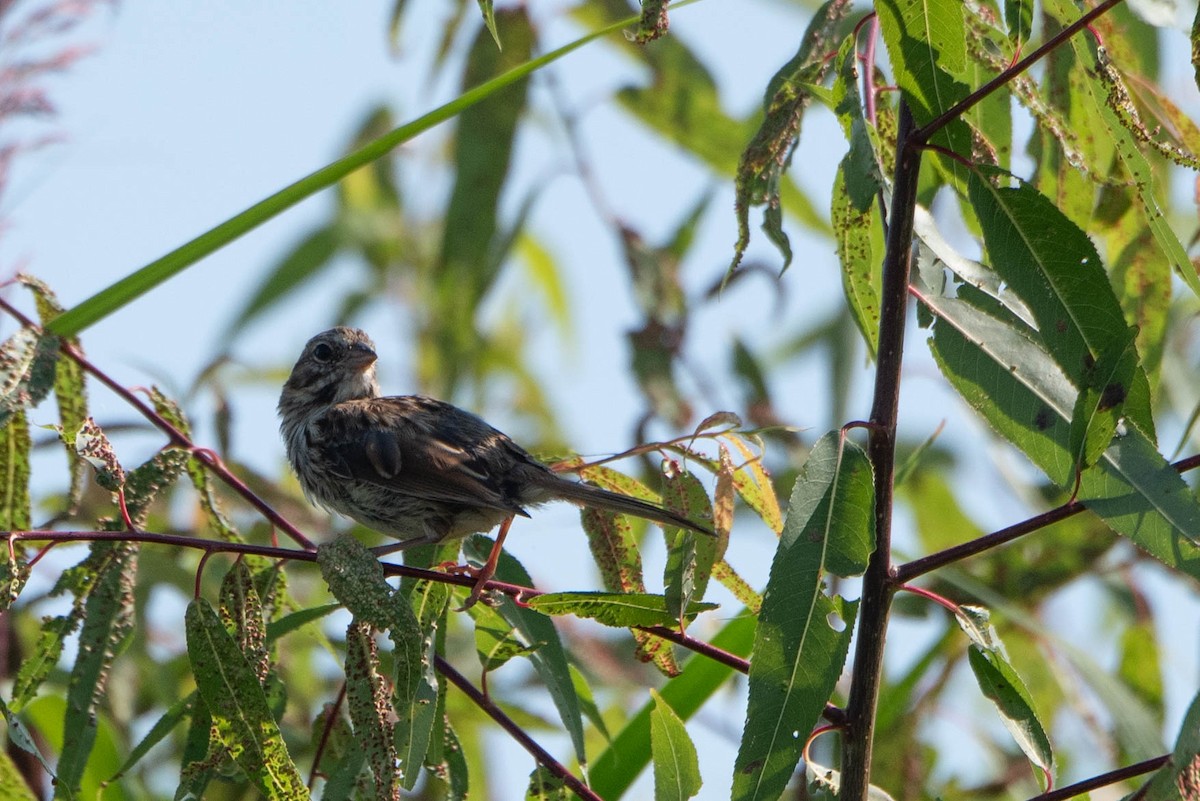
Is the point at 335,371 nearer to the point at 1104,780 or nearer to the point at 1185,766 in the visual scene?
the point at 1104,780

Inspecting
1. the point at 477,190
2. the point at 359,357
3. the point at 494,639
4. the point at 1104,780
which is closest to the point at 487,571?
the point at 494,639

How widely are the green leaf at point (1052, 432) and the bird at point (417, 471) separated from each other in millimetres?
910

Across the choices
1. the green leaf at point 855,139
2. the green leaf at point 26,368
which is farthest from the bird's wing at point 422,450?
the green leaf at point 855,139

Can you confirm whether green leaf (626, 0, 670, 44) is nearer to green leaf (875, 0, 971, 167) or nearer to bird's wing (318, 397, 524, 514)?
green leaf (875, 0, 971, 167)

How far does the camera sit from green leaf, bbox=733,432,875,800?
215 cm

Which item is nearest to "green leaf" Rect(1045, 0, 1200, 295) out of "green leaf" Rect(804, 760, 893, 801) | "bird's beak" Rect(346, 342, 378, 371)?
"green leaf" Rect(804, 760, 893, 801)

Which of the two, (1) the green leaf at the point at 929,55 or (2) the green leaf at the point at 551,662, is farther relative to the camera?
(2) the green leaf at the point at 551,662

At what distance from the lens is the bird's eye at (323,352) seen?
5.02 m

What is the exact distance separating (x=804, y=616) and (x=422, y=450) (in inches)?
73.1

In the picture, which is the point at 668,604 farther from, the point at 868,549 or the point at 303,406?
the point at 303,406

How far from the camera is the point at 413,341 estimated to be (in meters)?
6.10

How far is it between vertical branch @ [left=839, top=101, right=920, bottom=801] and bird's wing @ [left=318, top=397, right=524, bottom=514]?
1353 millimetres

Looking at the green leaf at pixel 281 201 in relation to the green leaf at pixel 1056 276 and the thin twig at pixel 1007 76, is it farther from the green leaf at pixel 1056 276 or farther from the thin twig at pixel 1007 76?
the green leaf at pixel 1056 276

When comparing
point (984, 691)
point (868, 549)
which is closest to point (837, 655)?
point (868, 549)
